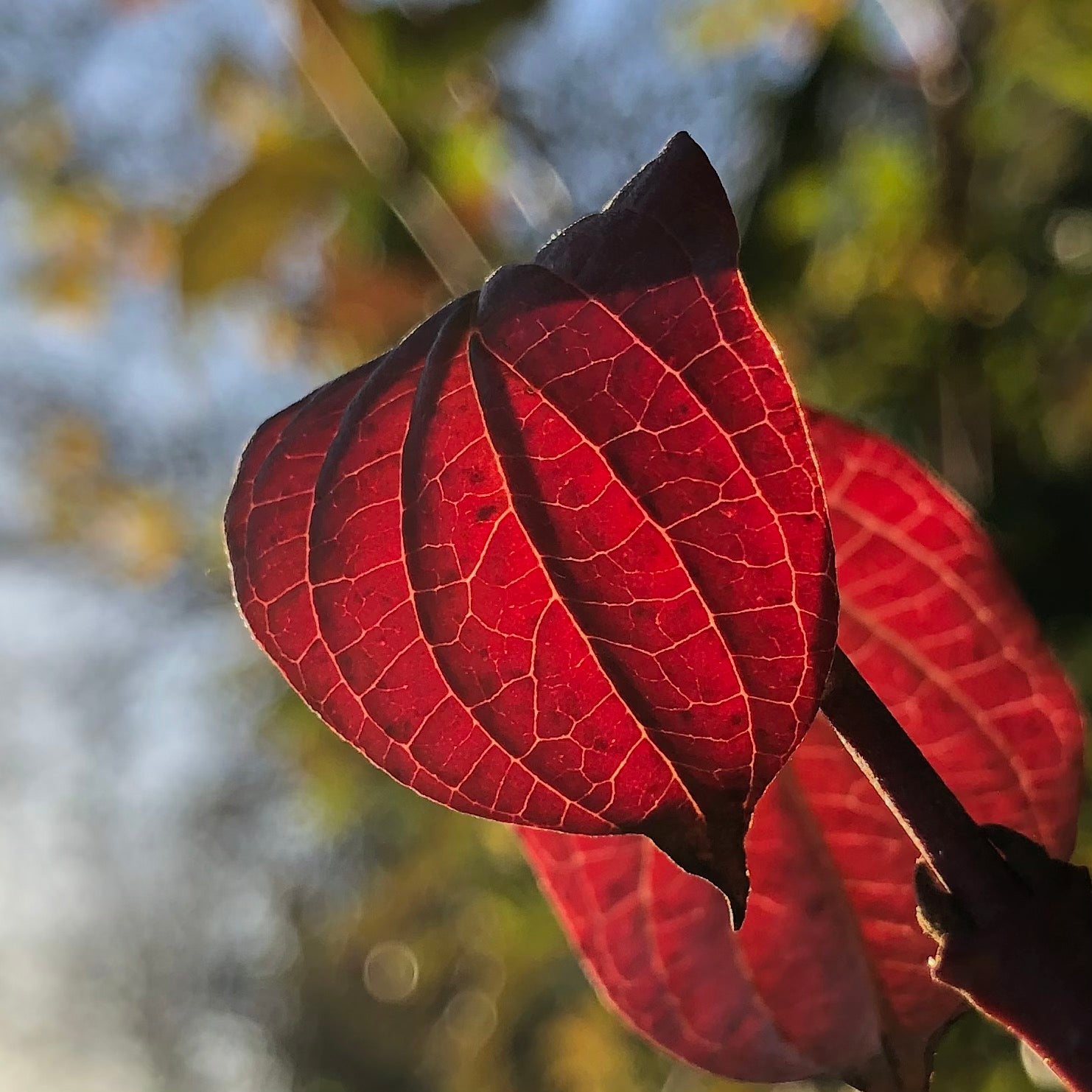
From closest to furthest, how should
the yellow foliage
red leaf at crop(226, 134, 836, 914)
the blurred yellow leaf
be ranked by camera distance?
red leaf at crop(226, 134, 836, 914), the blurred yellow leaf, the yellow foliage

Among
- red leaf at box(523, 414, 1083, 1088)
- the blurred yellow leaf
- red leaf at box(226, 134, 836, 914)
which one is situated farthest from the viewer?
the blurred yellow leaf

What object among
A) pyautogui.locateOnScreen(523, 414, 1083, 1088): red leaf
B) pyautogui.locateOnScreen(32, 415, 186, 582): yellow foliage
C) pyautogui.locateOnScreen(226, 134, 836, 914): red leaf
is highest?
pyautogui.locateOnScreen(32, 415, 186, 582): yellow foliage

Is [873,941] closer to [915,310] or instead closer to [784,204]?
[784,204]

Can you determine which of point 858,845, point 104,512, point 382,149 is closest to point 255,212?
point 382,149

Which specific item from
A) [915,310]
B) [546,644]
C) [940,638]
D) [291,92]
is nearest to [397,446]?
[546,644]

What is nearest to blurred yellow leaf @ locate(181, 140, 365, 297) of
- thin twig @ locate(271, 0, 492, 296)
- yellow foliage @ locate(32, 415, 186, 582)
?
thin twig @ locate(271, 0, 492, 296)

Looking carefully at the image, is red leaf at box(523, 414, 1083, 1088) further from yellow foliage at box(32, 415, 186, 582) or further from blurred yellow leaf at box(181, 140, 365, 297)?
yellow foliage at box(32, 415, 186, 582)
